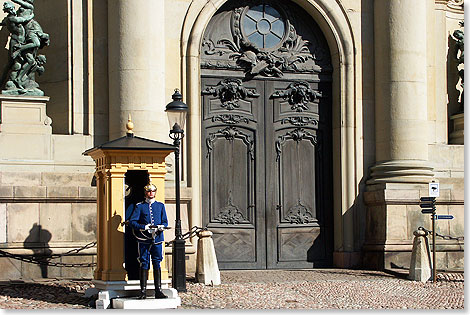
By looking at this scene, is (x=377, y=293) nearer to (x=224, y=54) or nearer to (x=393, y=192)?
(x=393, y=192)

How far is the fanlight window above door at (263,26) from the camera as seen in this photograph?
24125mm

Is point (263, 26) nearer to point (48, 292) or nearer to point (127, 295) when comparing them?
point (48, 292)

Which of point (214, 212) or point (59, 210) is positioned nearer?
point (59, 210)

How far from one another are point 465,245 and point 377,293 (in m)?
4.94

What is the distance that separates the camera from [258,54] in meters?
24.1

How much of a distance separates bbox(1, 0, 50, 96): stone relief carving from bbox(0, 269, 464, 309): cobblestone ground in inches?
160

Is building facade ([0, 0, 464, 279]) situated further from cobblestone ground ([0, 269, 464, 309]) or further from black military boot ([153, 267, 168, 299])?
black military boot ([153, 267, 168, 299])

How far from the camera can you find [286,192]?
24.1 meters

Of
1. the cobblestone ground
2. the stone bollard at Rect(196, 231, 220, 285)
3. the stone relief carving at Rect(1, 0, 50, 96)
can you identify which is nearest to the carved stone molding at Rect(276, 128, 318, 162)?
the cobblestone ground

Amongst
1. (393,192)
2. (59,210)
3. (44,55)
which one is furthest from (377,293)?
(44,55)

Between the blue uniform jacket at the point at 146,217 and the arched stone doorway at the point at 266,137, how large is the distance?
6273 millimetres

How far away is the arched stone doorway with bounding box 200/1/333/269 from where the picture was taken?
23.6 m

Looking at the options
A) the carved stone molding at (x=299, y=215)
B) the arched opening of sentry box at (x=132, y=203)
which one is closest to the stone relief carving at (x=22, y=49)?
the arched opening of sentry box at (x=132, y=203)

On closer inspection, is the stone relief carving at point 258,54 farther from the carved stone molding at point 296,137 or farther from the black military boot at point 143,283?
the black military boot at point 143,283
